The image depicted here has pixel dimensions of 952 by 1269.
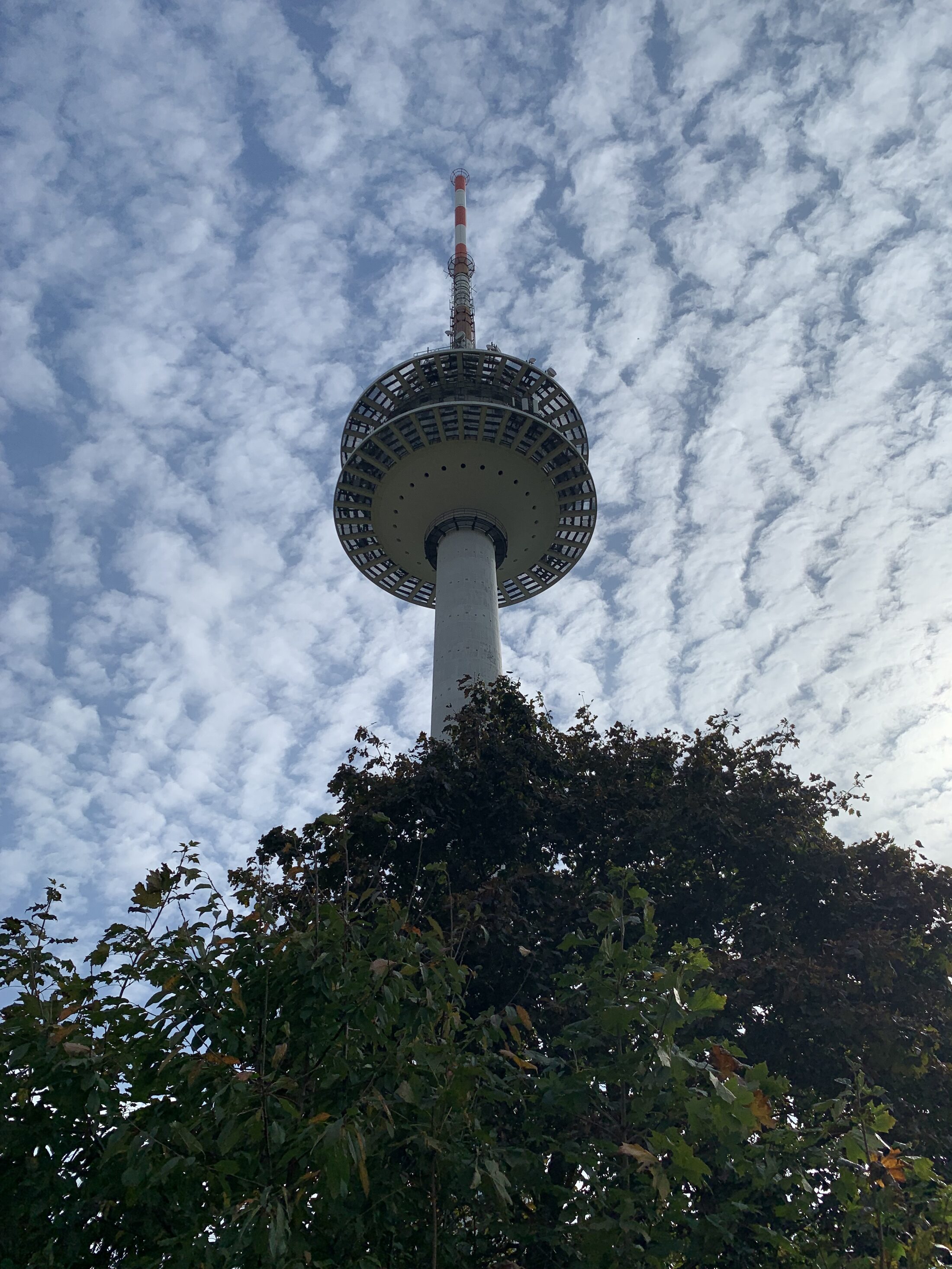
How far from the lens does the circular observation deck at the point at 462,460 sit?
31.9 metres

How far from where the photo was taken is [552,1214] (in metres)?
6.04

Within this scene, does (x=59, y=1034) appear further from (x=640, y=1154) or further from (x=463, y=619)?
(x=463, y=619)

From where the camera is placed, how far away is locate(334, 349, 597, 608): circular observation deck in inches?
1255

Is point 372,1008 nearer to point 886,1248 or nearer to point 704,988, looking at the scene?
point 704,988

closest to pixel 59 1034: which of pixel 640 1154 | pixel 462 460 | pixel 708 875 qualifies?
pixel 640 1154

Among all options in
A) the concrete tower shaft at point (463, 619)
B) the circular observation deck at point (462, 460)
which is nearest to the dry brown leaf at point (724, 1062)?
the concrete tower shaft at point (463, 619)

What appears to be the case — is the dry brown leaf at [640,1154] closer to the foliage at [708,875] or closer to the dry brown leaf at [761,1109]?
the dry brown leaf at [761,1109]

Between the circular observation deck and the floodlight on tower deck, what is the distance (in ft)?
0.13

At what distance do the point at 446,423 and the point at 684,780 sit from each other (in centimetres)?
1981

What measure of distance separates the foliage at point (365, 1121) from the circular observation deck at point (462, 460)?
27.1 m

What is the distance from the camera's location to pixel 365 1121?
15.5ft

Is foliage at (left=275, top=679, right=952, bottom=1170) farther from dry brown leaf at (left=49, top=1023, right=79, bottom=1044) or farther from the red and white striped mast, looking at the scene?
the red and white striped mast

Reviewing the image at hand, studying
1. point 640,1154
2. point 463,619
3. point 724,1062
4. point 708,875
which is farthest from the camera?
point 463,619

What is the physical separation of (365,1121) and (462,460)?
2865 centimetres
